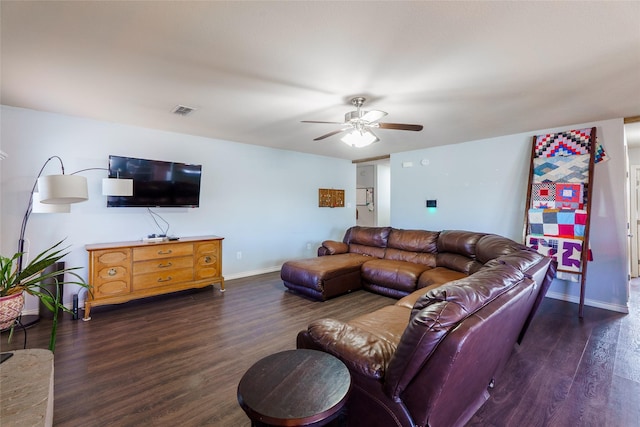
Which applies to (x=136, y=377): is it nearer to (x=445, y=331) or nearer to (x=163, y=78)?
(x=445, y=331)

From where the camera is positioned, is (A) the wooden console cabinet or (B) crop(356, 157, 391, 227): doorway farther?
(B) crop(356, 157, 391, 227): doorway

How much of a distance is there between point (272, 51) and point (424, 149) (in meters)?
3.95

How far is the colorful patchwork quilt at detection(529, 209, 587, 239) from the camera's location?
3512 millimetres

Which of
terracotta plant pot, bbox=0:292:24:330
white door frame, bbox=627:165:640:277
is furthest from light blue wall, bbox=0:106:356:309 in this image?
white door frame, bbox=627:165:640:277

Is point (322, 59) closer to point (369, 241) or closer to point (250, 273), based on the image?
point (369, 241)

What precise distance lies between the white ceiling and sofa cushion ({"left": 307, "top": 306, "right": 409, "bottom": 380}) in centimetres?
185

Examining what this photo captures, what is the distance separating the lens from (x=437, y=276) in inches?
136

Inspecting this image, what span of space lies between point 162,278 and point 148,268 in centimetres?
22

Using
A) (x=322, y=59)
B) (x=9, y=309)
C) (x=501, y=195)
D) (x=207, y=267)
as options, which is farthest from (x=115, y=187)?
(x=501, y=195)

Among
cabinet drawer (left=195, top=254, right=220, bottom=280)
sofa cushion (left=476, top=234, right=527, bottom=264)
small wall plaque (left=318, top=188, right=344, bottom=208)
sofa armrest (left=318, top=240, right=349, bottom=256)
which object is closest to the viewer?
sofa cushion (left=476, top=234, right=527, bottom=264)

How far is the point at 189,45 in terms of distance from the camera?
1.90m

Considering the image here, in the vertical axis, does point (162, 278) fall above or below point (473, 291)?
below

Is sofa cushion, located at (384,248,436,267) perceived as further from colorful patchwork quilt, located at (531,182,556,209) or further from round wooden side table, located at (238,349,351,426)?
round wooden side table, located at (238,349,351,426)

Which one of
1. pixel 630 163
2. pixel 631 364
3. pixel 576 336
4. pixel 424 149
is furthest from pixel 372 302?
pixel 630 163
